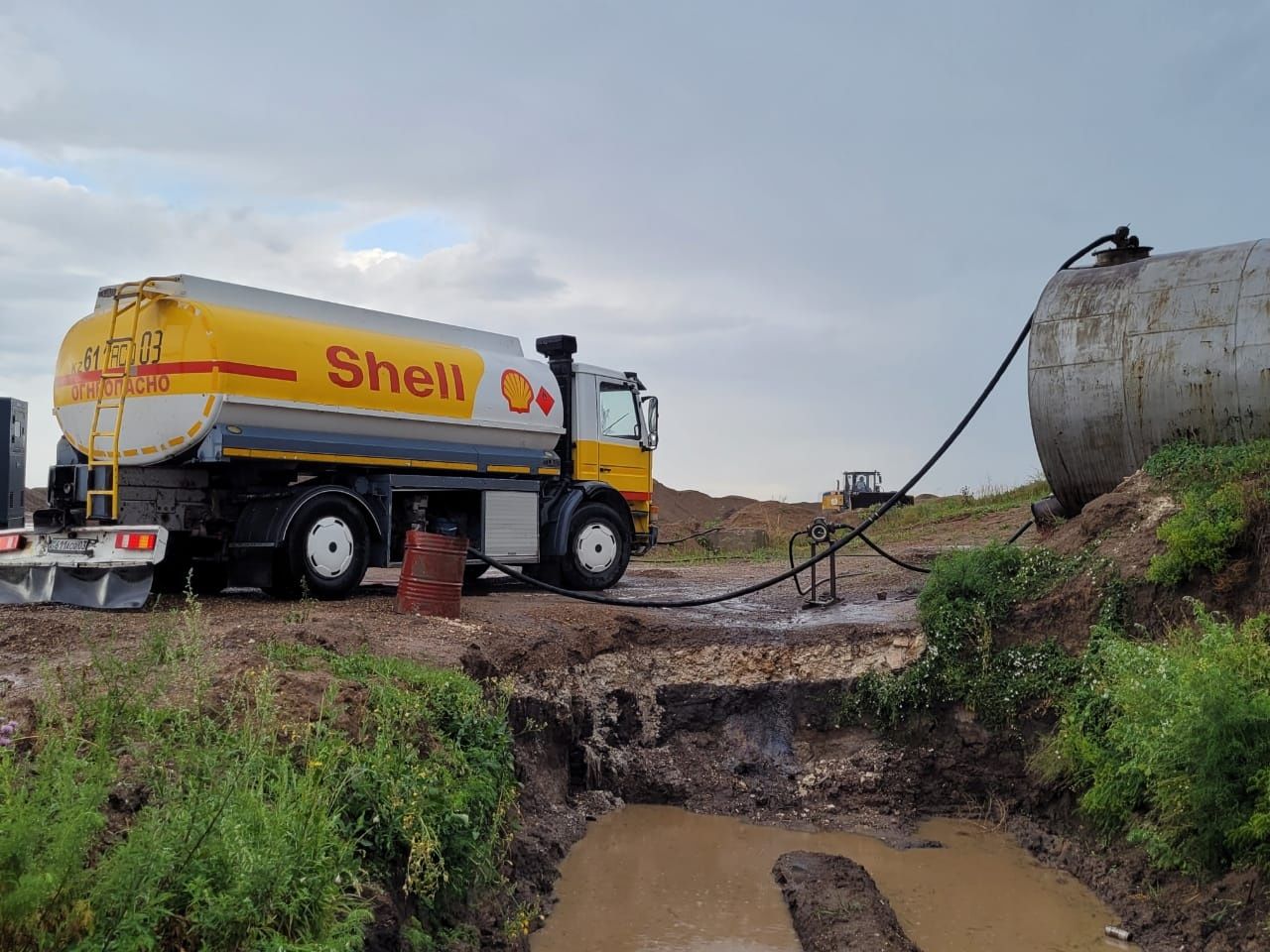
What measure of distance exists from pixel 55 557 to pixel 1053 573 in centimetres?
912

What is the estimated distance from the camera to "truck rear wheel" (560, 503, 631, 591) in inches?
555

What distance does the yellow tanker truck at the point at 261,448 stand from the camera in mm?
10547

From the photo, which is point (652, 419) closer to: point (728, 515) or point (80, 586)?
point (80, 586)

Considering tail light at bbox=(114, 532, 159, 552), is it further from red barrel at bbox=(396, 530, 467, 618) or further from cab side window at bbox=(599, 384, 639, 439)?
cab side window at bbox=(599, 384, 639, 439)

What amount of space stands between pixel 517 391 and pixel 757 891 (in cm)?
766

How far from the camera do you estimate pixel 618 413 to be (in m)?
15.2

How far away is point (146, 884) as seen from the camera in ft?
12.0

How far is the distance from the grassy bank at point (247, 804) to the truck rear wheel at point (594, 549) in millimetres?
6932

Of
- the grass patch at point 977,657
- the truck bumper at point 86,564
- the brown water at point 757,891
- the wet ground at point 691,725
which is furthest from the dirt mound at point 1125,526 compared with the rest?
the truck bumper at point 86,564

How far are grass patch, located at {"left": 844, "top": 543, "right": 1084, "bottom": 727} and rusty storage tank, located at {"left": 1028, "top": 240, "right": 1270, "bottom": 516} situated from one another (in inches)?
64.5

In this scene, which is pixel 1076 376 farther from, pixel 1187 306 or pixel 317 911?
pixel 317 911

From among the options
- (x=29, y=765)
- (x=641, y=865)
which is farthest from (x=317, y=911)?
(x=641, y=865)

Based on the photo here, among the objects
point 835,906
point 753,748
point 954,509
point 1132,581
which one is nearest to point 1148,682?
point 1132,581

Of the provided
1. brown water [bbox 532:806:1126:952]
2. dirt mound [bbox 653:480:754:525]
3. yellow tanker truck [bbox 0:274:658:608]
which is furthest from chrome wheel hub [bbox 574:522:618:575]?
dirt mound [bbox 653:480:754:525]
